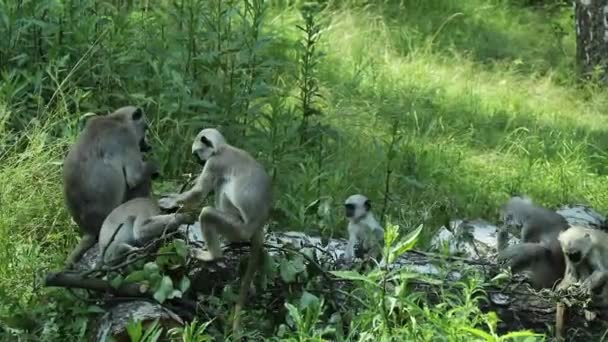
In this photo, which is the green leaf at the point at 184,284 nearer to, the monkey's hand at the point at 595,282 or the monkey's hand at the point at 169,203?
the monkey's hand at the point at 169,203

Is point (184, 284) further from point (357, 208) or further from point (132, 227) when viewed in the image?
point (357, 208)

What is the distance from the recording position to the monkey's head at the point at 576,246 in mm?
5961

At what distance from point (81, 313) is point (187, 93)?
2338 millimetres

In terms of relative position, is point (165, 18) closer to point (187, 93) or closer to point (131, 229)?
point (187, 93)

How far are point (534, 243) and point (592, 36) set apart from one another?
4.88m

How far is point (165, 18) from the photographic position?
29.3ft

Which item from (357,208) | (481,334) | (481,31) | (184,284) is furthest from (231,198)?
(481,31)

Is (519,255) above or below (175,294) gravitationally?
below

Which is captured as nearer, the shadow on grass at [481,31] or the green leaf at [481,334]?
the green leaf at [481,334]

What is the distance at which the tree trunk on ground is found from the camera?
10727 mm

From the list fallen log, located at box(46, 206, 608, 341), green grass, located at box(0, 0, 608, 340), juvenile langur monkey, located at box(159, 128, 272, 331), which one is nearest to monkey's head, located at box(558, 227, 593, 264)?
fallen log, located at box(46, 206, 608, 341)

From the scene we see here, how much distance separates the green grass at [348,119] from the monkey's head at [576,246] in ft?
3.83

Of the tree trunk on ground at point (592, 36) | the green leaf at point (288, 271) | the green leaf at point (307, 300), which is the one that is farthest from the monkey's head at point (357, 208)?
the tree trunk on ground at point (592, 36)

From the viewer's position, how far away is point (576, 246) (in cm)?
597
